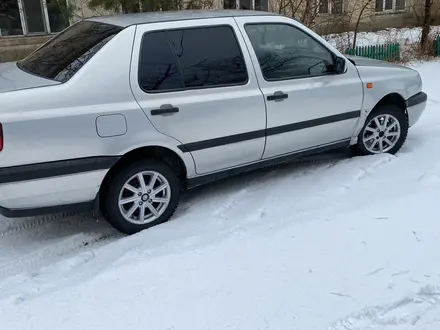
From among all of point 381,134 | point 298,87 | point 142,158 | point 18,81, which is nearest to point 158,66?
point 142,158

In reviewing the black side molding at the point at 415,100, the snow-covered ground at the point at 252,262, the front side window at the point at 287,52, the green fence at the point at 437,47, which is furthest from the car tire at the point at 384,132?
the green fence at the point at 437,47

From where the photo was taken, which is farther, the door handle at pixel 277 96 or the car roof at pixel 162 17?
the door handle at pixel 277 96

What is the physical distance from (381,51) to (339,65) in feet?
20.8

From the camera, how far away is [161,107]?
3.58 meters

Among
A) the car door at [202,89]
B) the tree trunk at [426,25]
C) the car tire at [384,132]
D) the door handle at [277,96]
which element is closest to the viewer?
the car door at [202,89]

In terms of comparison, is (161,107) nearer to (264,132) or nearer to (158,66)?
(158,66)

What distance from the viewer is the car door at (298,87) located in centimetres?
412

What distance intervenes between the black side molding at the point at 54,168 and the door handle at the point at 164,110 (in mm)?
447

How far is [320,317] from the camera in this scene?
2602 mm

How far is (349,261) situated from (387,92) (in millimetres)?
2427

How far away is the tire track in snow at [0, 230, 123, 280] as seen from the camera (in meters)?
3.37

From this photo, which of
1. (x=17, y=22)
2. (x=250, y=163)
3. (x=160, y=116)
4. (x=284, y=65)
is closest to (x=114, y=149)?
(x=160, y=116)

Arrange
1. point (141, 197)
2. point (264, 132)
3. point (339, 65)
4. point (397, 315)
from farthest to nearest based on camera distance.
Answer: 1. point (339, 65)
2. point (264, 132)
3. point (141, 197)
4. point (397, 315)

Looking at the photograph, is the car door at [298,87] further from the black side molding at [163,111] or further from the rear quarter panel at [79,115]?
the rear quarter panel at [79,115]
